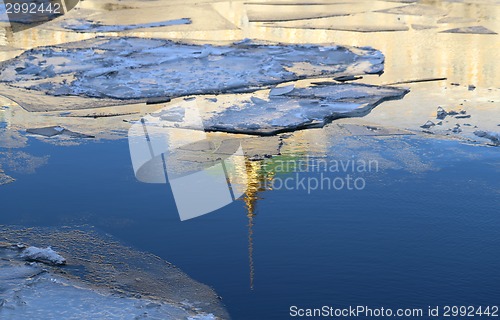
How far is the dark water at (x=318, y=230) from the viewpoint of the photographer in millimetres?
5590

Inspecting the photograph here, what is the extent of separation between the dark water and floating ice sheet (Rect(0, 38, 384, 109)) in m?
2.59

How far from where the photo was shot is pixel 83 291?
544cm

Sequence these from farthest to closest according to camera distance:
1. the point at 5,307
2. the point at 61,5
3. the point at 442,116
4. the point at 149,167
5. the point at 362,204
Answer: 1. the point at 61,5
2. the point at 442,116
3. the point at 149,167
4. the point at 362,204
5. the point at 5,307

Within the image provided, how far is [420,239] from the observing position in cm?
638

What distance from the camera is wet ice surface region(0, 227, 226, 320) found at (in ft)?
16.7

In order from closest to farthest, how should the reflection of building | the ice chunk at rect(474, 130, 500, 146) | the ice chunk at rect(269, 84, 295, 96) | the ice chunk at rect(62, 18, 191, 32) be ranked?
the reflection of building → the ice chunk at rect(474, 130, 500, 146) → the ice chunk at rect(269, 84, 295, 96) → the ice chunk at rect(62, 18, 191, 32)

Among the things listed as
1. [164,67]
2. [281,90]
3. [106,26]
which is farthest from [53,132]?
[106,26]

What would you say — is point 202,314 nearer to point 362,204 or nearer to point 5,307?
point 5,307

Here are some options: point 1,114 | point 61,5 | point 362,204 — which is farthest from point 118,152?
point 61,5

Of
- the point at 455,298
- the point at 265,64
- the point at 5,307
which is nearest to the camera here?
the point at 5,307

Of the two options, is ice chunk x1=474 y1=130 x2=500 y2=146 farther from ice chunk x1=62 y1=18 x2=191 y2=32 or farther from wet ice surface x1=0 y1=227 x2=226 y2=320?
ice chunk x1=62 y1=18 x2=191 y2=32

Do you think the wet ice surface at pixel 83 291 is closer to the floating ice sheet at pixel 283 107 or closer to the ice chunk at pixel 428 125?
the floating ice sheet at pixel 283 107

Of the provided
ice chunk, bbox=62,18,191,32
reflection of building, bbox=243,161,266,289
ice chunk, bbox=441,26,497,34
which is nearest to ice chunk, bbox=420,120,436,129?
reflection of building, bbox=243,161,266,289

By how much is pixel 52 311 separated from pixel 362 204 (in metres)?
2.98
